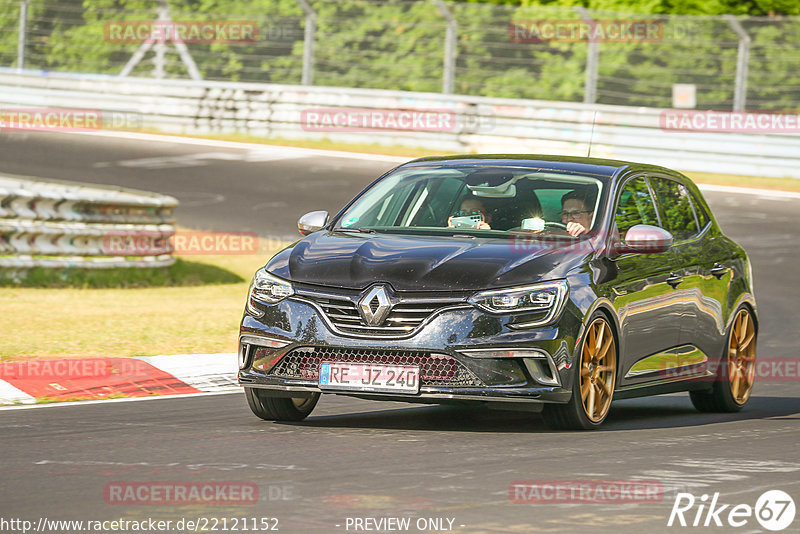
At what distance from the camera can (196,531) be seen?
5.81 meters

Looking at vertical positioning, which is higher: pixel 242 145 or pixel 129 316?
pixel 129 316

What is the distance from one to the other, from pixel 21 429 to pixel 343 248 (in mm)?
2050

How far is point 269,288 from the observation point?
28.2ft

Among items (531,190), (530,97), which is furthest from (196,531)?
(530,97)

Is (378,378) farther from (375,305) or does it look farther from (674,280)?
(674,280)

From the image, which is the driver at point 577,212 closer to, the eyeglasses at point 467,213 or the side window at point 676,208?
the eyeglasses at point 467,213

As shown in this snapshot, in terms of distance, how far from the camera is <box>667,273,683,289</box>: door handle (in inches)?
A: 379

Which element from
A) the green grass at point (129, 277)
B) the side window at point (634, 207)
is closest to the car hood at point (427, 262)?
the side window at point (634, 207)

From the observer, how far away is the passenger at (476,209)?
9.24 metres

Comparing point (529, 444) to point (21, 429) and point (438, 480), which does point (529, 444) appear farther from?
point (21, 429)

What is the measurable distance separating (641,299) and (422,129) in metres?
19.1
